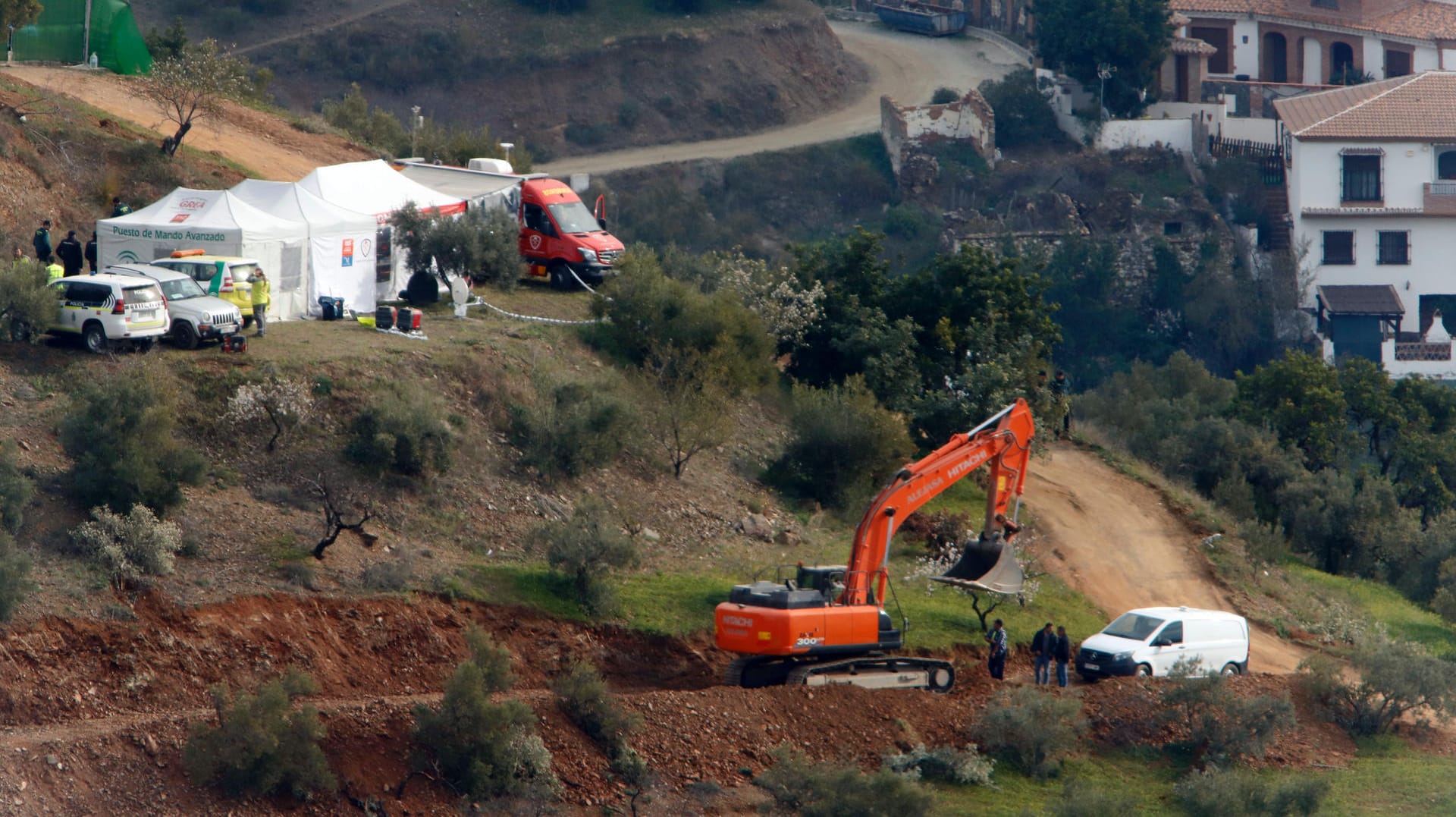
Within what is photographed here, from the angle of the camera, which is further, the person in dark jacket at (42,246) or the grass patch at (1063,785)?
the person in dark jacket at (42,246)

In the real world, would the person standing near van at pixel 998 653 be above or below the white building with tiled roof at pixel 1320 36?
below

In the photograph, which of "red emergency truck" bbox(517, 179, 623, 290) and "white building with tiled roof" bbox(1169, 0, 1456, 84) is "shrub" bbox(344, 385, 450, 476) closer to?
"red emergency truck" bbox(517, 179, 623, 290)

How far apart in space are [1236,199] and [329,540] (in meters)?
55.1

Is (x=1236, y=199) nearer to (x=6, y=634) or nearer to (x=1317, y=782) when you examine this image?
(x=1317, y=782)

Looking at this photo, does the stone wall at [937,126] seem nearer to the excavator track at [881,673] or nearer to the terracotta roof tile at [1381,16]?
the terracotta roof tile at [1381,16]

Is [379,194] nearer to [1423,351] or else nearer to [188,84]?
[188,84]

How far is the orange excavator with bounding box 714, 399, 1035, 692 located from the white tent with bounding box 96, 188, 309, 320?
14269 mm

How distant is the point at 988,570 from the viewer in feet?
79.8

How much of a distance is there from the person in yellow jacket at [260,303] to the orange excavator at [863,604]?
11916 millimetres

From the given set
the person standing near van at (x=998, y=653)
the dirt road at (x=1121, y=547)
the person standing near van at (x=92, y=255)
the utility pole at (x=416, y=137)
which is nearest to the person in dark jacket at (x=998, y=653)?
the person standing near van at (x=998, y=653)

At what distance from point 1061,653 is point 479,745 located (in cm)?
1032

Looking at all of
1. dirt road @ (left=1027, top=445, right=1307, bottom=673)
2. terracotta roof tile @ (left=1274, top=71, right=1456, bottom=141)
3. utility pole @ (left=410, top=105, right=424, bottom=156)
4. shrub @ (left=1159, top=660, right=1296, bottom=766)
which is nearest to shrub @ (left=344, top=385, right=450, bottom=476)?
shrub @ (left=1159, top=660, right=1296, bottom=766)

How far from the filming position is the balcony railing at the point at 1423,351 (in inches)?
2507

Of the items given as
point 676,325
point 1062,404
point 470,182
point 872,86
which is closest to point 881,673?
point 676,325
